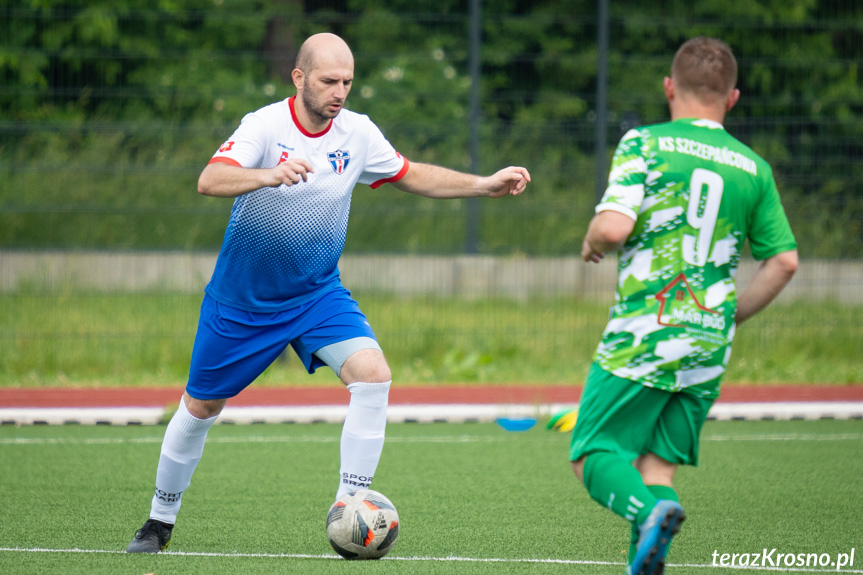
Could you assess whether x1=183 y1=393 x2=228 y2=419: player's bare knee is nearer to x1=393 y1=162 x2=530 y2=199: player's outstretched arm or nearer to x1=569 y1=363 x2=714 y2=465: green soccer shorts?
x1=393 y1=162 x2=530 y2=199: player's outstretched arm

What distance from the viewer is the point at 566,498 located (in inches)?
216

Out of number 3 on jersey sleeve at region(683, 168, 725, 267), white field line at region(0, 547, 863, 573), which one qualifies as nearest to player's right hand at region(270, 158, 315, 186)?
number 3 on jersey sleeve at region(683, 168, 725, 267)

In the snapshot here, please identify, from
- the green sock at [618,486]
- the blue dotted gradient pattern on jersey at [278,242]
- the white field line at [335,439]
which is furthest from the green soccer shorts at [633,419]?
the white field line at [335,439]

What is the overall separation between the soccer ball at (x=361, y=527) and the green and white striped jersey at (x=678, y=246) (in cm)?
126

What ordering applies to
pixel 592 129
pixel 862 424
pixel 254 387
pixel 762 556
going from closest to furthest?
pixel 762 556 < pixel 862 424 < pixel 254 387 < pixel 592 129

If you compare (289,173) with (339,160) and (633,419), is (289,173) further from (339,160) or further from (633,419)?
(633,419)

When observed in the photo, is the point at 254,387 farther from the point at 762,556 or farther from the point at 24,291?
the point at 762,556

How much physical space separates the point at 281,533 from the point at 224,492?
3.27ft

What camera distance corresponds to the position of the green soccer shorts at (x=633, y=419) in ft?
11.1

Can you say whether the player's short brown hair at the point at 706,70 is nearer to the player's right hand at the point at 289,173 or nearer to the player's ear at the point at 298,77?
the player's right hand at the point at 289,173

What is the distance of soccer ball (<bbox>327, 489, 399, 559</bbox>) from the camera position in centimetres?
410

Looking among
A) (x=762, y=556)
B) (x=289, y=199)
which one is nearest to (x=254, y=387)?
(x=289, y=199)

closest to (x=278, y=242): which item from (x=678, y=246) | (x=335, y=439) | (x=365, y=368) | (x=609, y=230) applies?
(x=365, y=368)

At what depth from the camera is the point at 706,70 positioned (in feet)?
11.1
